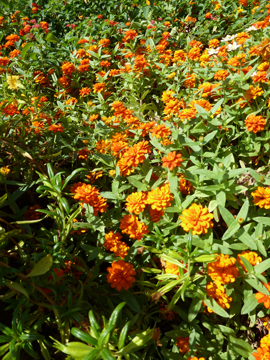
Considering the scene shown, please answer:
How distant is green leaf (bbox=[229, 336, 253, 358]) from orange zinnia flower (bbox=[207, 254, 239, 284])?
32 centimetres

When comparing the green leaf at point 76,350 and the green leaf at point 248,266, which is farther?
the green leaf at point 248,266

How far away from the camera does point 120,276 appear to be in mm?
1220

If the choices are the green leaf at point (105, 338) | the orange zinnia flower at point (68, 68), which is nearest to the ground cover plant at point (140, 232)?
the green leaf at point (105, 338)

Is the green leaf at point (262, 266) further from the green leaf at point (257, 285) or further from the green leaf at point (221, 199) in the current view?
the green leaf at point (221, 199)

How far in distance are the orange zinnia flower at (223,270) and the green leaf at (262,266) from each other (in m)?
0.08

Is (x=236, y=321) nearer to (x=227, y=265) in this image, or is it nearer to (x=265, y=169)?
(x=227, y=265)

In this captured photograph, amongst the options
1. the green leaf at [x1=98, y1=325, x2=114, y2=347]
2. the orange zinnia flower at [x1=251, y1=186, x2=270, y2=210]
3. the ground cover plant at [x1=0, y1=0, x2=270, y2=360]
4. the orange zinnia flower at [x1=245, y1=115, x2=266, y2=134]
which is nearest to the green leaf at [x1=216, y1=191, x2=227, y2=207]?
the ground cover plant at [x1=0, y1=0, x2=270, y2=360]

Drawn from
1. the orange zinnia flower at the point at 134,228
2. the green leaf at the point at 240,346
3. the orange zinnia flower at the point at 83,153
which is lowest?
the green leaf at the point at 240,346

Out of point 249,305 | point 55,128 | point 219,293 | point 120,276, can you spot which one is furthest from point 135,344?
point 55,128

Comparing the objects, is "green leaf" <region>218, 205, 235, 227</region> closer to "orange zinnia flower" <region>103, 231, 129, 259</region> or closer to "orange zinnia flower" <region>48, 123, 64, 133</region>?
"orange zinnia flower" <region>103, 231, 129, 259</region>

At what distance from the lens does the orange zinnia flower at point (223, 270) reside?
3.70 ft

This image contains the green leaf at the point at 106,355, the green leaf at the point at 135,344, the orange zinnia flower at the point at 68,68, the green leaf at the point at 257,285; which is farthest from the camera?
the orange zinnia flower at the point at 68,68

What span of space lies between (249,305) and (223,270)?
191 millimetres

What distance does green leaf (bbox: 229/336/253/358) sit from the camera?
1.21 m
